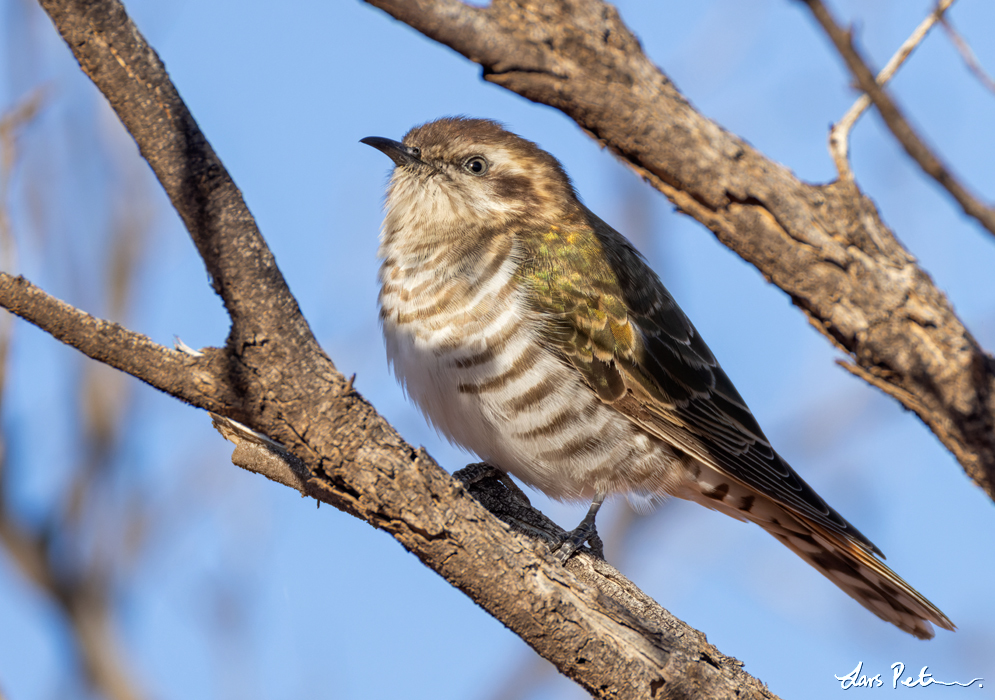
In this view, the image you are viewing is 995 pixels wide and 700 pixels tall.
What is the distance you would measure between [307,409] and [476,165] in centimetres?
306

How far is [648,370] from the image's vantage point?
4805mm

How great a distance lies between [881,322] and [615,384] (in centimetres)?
222

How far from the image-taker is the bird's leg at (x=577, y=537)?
4.27 metres

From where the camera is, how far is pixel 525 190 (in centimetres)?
557

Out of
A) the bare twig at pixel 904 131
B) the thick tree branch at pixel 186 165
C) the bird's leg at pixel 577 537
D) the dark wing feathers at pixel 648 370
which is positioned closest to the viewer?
the bare twig at pixel 904 131

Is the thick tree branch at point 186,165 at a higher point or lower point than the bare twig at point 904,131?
lower

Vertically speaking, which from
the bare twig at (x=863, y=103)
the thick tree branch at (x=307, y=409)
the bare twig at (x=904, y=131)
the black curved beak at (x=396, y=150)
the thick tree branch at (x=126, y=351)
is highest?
the black curved beak at (x=396, y=150)

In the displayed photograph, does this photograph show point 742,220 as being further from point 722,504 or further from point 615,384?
point 722,504

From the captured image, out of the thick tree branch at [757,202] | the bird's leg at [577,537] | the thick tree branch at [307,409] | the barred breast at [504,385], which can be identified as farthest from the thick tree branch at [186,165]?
the bird's leg at [577,537]

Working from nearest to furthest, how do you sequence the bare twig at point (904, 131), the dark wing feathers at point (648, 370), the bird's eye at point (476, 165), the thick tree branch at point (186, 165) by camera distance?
the bare twig at point (904, 131), the thick tree branch at point (186, 165), the dark wing feathers at point (648, 370), the bird's eye at point (476, 165)

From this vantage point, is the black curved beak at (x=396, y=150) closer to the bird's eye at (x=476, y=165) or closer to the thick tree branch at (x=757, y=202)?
the bird's eye at (x=476, y=165)

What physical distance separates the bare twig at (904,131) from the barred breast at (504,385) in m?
2.81

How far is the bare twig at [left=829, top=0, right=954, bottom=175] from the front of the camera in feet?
6.98

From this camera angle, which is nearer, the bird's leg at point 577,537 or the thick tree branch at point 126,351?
the thick tree branch at point 126,351
